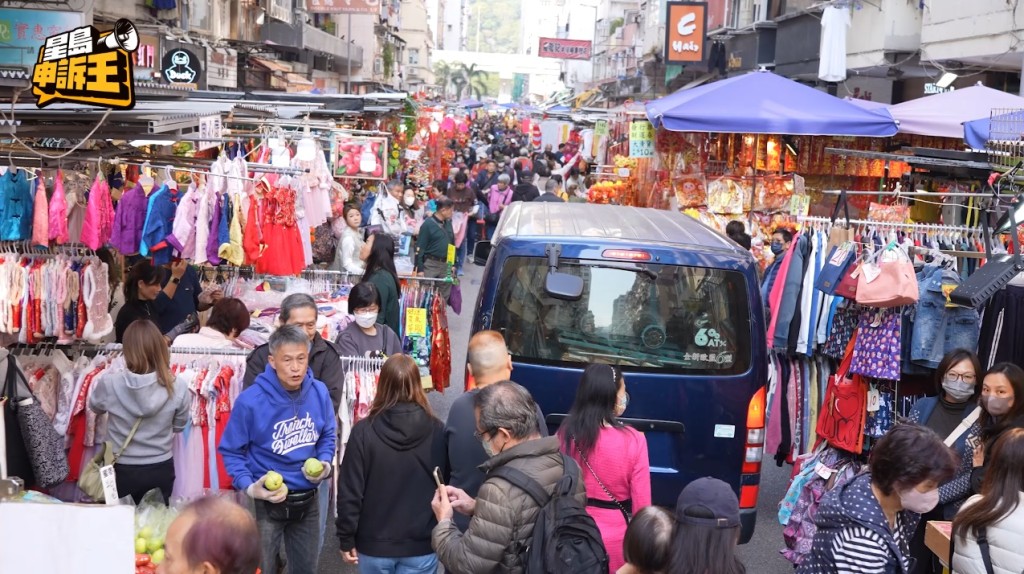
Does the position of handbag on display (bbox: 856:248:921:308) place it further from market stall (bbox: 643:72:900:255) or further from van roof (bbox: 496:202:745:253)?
market stall (bbox: 643:72:900:255)

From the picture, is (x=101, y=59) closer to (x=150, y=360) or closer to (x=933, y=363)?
(x=150, y=360)

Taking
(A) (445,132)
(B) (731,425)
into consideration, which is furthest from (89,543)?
(A) (445,132)

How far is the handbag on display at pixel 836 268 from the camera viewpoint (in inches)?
281

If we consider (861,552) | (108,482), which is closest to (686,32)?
(108,482)

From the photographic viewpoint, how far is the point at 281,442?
5051 mm

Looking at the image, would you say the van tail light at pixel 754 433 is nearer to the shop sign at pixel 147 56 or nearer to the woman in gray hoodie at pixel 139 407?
the woman in gray hoodie at pixel 139 407

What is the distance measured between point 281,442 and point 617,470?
5.34 ft

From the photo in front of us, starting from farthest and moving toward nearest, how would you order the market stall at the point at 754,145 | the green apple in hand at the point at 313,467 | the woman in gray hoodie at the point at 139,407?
the market stall at the point at 754,145, the woman in gray hoodie at the point at 139,407, the green apple in hand at the point at 313,467

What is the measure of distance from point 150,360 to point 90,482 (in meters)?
0.69

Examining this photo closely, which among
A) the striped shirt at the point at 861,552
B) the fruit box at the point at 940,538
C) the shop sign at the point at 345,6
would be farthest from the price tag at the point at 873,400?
the shop sign at the point at 345,6

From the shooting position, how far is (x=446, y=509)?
4.06 metres

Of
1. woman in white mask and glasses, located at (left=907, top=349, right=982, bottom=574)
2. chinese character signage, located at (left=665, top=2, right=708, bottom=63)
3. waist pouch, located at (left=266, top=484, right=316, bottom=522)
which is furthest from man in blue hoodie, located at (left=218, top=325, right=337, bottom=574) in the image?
chinese character signage, located at (left=665, top=2, right=708, bottom=63)

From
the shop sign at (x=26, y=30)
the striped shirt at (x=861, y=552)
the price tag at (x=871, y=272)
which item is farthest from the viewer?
the shop sign at (x=26, y=30)

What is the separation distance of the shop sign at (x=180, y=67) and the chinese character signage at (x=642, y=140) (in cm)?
831
